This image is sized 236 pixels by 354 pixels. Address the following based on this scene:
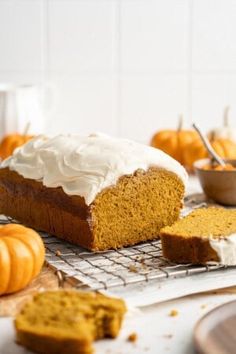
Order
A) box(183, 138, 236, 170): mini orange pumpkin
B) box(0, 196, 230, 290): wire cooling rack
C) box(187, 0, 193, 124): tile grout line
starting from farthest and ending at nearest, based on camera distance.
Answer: box(187, 0, 193, 124): tile grout line → box(183, 138, 236, 170): mini orange pumpkin → box(0, 196, 230, 290): wire cooling rack

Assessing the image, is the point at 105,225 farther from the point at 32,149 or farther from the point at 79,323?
the point at 79,323

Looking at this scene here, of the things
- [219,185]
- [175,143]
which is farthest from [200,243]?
[175,143]

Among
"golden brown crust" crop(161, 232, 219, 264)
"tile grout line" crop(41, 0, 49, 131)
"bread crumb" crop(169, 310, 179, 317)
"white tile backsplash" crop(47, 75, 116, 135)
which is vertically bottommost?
"bread crumb" crop(169, 310, 179, 317)

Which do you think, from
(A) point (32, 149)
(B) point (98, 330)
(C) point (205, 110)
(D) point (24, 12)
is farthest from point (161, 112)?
(B) point (98, 330)

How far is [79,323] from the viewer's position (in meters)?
1.21

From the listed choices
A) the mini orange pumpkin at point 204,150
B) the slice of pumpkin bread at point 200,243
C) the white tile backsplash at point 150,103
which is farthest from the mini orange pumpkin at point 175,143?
the slice of pumpkin bread at point 200,243

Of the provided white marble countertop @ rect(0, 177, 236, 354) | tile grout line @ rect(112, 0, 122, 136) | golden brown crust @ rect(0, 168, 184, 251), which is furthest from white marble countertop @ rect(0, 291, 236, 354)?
tile grout line @ rect(112, 0, 122, 136)

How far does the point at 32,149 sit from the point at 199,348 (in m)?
1.09

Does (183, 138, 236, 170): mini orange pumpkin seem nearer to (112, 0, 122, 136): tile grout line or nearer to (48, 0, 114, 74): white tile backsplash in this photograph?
(112, 0, 122, 136): tile grout line

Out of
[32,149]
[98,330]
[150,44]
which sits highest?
[150,44]

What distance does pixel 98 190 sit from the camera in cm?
178

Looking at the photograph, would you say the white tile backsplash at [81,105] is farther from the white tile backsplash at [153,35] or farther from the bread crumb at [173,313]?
the bread crumb at [173,313]

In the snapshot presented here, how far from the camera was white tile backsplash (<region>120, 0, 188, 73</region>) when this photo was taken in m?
3.46

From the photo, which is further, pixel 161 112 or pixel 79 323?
pixel 161 112
